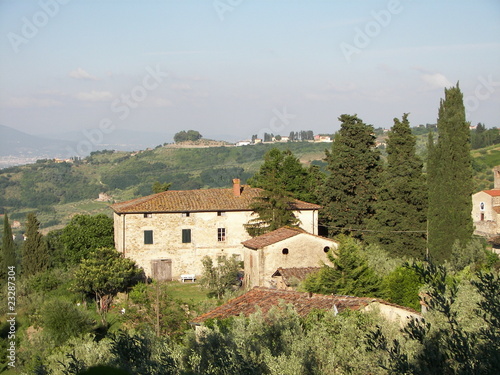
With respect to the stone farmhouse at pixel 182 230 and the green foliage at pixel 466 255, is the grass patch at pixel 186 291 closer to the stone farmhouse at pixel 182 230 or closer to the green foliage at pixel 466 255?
the stone farmhouse at pixel 182 230

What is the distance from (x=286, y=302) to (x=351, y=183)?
2031 centimetres

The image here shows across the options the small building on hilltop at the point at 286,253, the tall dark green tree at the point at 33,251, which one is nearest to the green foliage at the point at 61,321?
the small building on hilltop at the point at 286,253

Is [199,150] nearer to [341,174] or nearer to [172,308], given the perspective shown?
[341,174]

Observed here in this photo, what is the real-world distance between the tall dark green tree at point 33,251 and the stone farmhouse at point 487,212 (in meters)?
38.9

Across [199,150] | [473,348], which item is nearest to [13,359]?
[473,348]

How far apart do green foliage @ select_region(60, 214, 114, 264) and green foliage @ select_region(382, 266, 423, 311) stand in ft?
66.7

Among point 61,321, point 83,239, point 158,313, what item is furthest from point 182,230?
point 158,313

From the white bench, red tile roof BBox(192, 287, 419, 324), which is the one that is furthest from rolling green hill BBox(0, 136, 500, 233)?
red tile roof BBox(192, 287, 419, 324)

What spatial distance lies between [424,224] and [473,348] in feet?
89.3

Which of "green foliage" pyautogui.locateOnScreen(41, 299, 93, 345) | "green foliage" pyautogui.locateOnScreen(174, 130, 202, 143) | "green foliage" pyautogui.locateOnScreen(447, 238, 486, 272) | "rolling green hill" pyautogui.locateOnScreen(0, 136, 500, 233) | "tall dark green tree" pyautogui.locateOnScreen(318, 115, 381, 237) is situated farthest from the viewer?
"green foliage" pyautogui.locateOnScreen(174, 130, 202, 143)

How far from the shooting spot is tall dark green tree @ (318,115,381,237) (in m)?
35.8

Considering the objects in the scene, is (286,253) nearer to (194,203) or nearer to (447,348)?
(194,203)

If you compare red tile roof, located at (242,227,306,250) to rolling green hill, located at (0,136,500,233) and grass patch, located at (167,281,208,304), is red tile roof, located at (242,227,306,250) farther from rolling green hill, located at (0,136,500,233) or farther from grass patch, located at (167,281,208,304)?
rolling green hill, located at (0,136,500,233)

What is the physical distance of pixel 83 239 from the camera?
3703 cm
